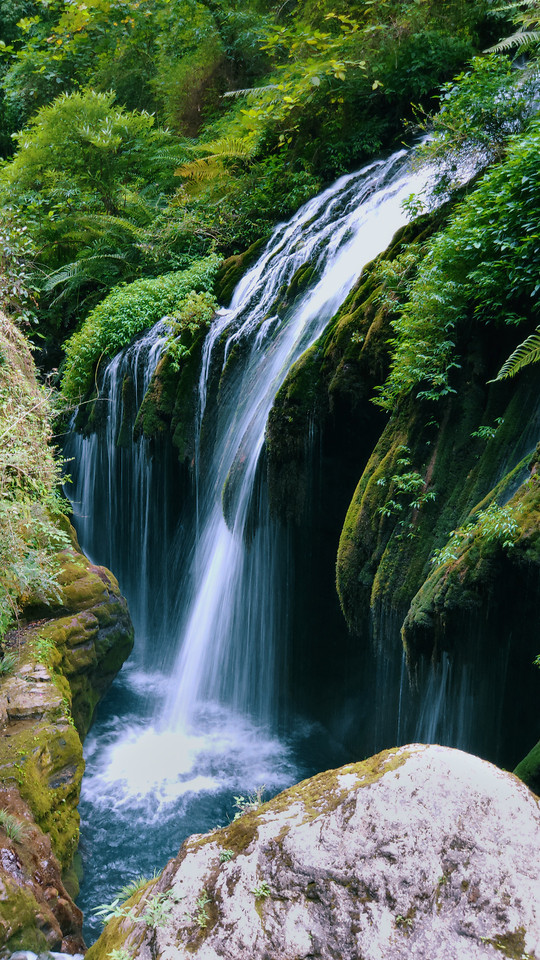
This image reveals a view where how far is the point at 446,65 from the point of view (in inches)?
390

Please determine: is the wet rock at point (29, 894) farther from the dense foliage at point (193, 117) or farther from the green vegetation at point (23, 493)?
the dense foliage at point (193, 117)

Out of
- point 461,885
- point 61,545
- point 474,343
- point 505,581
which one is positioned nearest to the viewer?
point 461,885

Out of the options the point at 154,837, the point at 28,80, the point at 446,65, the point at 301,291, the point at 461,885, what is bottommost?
the point at 154,837

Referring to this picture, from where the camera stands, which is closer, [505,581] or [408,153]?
[505,581]

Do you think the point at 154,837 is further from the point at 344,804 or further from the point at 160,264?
the point at 160,264

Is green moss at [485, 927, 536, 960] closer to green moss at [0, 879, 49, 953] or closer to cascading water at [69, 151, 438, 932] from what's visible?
green moss at [0, 879, 49, 953]

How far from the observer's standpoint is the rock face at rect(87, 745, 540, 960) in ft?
5.98

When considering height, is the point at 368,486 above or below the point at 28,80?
below

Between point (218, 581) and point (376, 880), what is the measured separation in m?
5.42

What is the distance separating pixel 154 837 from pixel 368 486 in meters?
3.60

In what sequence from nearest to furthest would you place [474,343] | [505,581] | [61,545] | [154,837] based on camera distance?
[505,581], [474,343], [154,837], [61,545]

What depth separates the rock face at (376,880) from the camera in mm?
1823

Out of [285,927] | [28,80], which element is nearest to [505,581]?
[285,927]

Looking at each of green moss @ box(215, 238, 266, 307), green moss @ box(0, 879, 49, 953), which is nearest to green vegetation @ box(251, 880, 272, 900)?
green moss @ box(0, 879, 49, 953)
